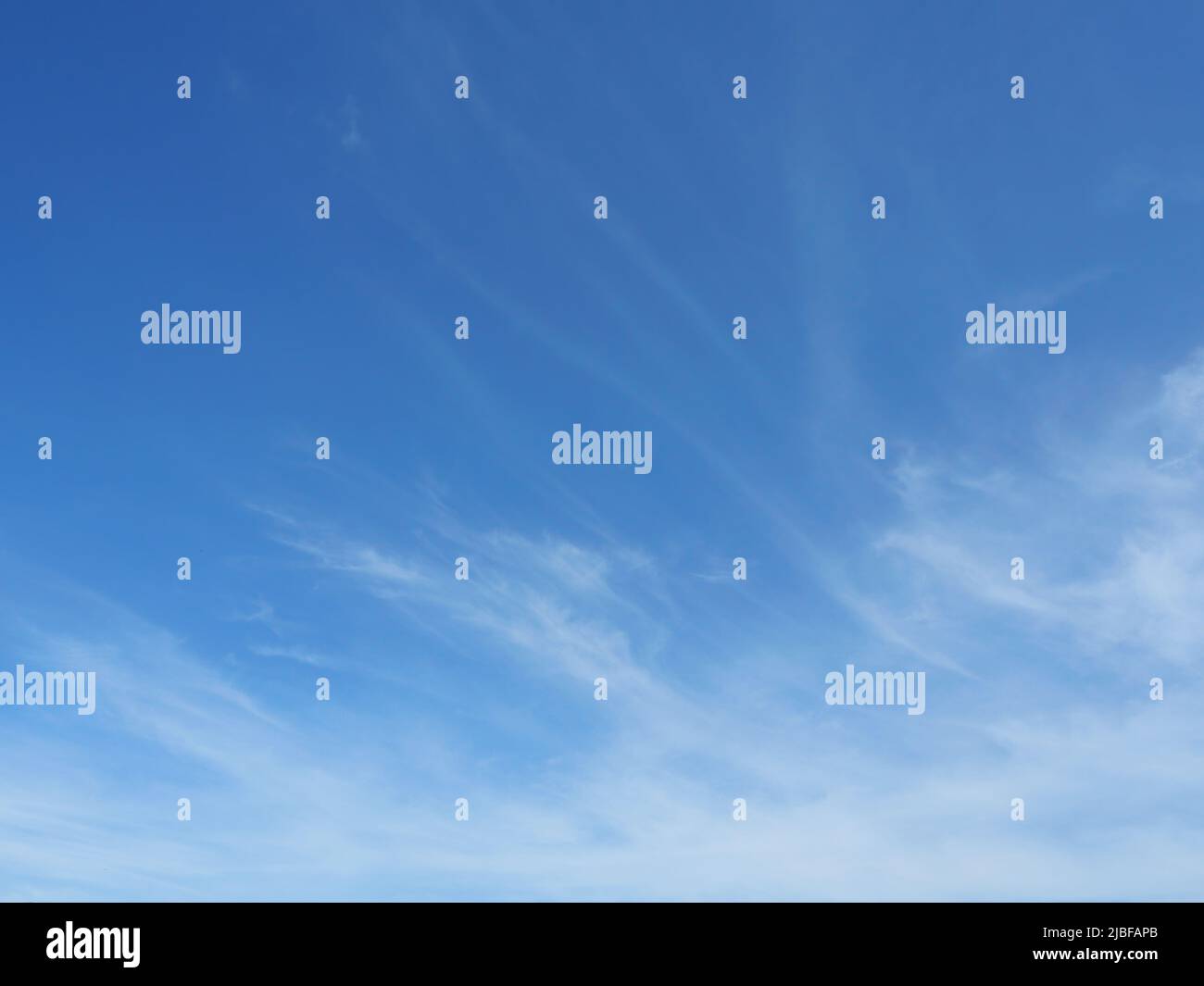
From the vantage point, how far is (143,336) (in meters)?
15.2
